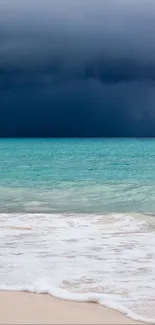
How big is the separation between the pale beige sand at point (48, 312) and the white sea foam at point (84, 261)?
0.13m

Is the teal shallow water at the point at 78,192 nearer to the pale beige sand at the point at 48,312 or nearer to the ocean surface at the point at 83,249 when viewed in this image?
the ocean surface at the point at 83,249

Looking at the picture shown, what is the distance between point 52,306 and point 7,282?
945mm

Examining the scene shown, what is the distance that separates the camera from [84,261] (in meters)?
6.27

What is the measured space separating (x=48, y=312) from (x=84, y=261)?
6.99 feet

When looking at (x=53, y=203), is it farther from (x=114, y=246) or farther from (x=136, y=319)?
(x=136, y=319)

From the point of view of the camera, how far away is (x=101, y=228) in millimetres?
9359

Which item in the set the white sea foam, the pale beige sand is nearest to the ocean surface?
the white sea foam

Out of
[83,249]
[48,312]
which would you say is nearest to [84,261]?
[83,249]

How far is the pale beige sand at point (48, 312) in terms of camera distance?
3.94 m

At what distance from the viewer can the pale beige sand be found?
155 inches

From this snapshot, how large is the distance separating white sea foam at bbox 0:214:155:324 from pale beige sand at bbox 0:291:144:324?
0.13m

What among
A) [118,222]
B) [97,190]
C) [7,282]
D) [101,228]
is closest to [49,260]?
[7,282]

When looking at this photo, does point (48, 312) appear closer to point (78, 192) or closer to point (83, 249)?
point (83, 249)

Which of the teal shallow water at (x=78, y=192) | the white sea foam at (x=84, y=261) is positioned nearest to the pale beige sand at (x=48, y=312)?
the white sea foam at (x=84, y=261)
